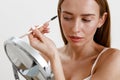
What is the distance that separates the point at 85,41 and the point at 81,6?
0.46 feet

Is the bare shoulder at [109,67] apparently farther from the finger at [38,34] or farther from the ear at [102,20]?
the finger at [38,34]

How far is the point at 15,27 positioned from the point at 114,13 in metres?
0.57

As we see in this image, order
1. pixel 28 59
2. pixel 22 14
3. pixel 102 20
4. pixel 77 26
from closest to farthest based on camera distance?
1. pixel 28 59
2. pixel 77 26
3. pixel 102 20
4. pixel 22 14

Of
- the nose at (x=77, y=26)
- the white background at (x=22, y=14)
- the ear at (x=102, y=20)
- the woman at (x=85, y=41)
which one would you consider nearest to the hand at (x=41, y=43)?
the woman at (x=85, y=41)

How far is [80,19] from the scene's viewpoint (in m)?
1.11

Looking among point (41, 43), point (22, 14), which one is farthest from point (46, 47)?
point (22, 14)

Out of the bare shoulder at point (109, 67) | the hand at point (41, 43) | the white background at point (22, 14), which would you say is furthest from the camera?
the white background at point (22, 14)

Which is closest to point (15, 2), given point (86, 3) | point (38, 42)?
point (86, 3)

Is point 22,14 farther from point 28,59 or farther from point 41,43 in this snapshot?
point 28,59

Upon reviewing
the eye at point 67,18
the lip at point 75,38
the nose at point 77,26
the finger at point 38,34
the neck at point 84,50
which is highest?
the finger at point 38,34

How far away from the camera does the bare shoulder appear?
110 cm

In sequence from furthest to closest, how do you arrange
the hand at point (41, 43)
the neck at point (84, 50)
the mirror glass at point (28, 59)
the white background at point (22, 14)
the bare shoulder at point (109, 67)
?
the white background at point (22, 14), the neck at point (84, 50), the bare shoulder at point (109, 67), the hand at point (41, 43), the mirror glass at point (28, 59)

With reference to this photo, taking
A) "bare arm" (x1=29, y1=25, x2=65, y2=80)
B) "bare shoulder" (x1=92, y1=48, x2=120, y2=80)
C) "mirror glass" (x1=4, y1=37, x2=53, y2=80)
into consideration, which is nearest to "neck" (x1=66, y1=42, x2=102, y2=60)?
"bare shoulder" (x1=92, y1=48, x2=120, y2=80)

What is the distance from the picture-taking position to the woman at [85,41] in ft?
3.30
